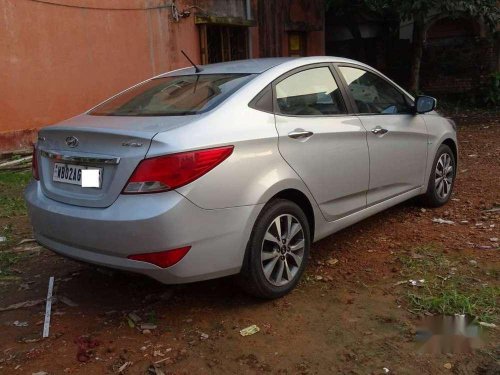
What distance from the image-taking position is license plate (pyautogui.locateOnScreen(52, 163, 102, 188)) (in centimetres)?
317

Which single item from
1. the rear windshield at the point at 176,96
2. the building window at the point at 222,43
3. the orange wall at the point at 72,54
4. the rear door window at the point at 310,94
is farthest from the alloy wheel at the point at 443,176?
the building window at the point at 222,43

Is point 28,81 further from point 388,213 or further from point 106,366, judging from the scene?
point 106,366

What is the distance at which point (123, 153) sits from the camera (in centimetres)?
298

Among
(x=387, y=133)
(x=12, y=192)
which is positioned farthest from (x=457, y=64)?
(x=12, y=192)

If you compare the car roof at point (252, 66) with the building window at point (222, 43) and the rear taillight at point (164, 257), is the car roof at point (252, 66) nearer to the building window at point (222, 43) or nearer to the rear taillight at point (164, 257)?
the rear taillight at point (164, 257)

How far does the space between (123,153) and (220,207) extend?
23.9 inches

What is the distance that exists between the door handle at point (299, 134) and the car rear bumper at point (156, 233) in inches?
23.1

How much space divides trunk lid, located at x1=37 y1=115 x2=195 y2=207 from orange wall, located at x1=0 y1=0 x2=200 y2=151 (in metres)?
5.44

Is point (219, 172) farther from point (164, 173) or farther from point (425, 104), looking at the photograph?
point (425, 104)

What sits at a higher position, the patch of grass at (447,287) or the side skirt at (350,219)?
the side skirt at (350,219)

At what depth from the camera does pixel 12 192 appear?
6.80 m

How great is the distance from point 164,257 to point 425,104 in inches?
116

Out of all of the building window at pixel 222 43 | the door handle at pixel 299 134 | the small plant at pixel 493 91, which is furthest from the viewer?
the small plant at pixel 493 91

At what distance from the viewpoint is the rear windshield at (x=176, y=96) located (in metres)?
3.41
